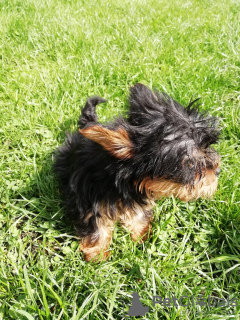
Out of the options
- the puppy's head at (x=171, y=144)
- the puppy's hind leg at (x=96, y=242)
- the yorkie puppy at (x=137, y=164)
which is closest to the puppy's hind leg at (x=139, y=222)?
the yorkie puppy at (x=137, y=164)

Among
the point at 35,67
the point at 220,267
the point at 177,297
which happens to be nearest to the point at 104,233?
the point at 177,297

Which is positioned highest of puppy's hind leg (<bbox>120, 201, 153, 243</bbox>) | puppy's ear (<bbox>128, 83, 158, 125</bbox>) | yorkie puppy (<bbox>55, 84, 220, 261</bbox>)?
puppy's ear (<bbox>128, 83, 158, 125</bbox>)

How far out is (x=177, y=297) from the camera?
184 centimetres

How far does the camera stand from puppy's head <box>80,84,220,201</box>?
1.61 metres

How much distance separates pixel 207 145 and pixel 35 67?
2.80m

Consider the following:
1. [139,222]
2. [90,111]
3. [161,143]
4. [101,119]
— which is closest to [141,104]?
[161,143]

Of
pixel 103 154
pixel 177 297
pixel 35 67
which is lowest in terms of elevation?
pixel 177 297

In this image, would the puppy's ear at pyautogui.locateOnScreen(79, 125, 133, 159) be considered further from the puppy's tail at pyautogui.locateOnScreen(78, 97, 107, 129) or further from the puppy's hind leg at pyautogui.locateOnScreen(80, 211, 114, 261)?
the puppy's tail at pyautogui.locateOnScreen(78, 97, 107, 129)

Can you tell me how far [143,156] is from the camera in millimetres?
1638

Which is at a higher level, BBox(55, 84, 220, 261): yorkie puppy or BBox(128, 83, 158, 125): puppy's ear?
BBox(128, 83, 158, 125): puppy's ear

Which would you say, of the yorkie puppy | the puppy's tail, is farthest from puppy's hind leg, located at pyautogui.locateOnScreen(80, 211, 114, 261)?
the puppy's tail

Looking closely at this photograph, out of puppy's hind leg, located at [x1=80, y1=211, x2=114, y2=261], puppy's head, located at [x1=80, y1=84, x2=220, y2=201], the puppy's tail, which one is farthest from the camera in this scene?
the puppy's tail

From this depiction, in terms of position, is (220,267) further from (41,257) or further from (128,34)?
(128,34)

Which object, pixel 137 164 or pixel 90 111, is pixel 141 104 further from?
pixel 90 111
